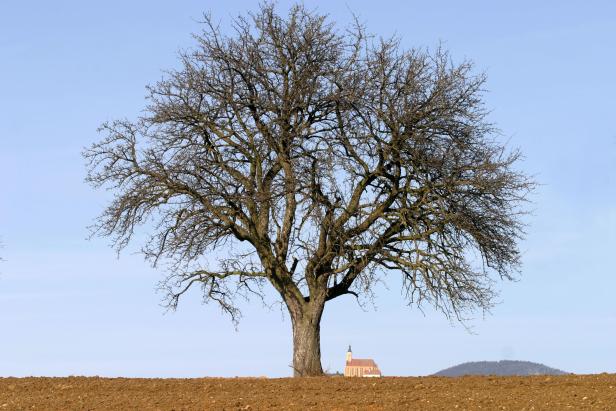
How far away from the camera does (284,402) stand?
52.7ft

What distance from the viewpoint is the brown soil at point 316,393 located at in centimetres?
1581

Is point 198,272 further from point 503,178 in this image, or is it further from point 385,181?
point 503,178

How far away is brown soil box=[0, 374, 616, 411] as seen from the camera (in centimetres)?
1581

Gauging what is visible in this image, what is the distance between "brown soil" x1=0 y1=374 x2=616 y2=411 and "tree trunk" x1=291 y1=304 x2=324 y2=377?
2.35m

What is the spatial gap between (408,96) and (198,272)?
773 cm

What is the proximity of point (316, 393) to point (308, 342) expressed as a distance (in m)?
5.07

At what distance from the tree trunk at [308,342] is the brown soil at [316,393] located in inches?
92.6

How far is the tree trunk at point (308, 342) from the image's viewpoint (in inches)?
893

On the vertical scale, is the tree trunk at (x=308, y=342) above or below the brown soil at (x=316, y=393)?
above

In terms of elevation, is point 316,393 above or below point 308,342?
below

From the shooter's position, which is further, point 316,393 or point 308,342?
point 308,342

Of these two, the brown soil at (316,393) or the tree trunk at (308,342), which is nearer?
the brown soil at (316,393)

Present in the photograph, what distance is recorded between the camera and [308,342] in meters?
22.7

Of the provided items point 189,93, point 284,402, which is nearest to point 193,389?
point 284,402
